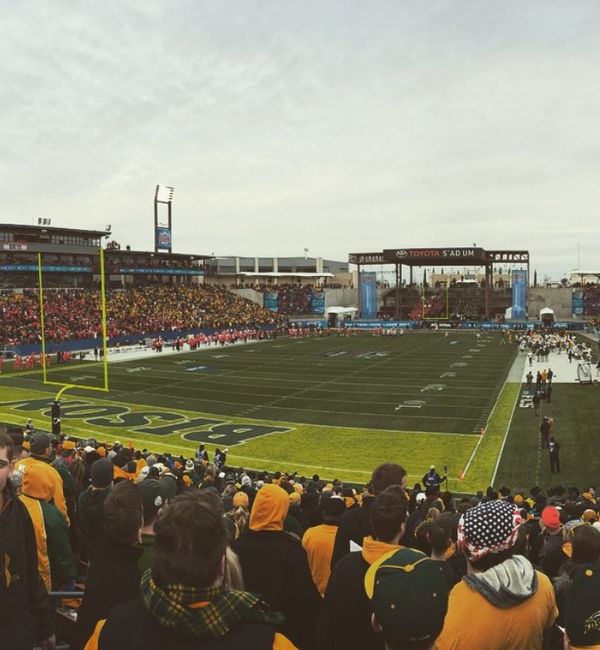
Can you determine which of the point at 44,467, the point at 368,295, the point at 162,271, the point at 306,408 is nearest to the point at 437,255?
the point at 368,295

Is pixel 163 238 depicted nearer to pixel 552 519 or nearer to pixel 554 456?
pixel 554 456

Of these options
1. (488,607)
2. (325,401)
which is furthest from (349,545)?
(325,401)

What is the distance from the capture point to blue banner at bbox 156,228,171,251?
82.6 meters

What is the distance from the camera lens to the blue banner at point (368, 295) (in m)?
82.8

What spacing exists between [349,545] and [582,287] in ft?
300

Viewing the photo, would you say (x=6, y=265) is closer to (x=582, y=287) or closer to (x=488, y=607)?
(x=488, y=607)

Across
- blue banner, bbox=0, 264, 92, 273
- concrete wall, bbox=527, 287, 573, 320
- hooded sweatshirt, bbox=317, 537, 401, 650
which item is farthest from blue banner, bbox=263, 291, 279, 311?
hooded sweatshirt, bbox=317, 537, 401, 650

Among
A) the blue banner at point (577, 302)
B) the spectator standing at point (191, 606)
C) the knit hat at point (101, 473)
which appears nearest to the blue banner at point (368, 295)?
the blue banner at point (577, 302)

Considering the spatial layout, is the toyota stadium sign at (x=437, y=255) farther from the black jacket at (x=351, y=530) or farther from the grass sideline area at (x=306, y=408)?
the black jacket at (x=351, y=530)

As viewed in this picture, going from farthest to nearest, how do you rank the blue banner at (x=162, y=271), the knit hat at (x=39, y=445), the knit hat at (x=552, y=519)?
the blue banner at (x=162, y=271) < the knit hat at (x=552, y=519) < the knit hat at (x=39, y=445)

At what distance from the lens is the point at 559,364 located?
130 feet

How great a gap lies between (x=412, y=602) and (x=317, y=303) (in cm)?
9179

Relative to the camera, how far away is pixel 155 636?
86.5 inches

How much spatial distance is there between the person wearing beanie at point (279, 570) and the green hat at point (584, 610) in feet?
4.78
